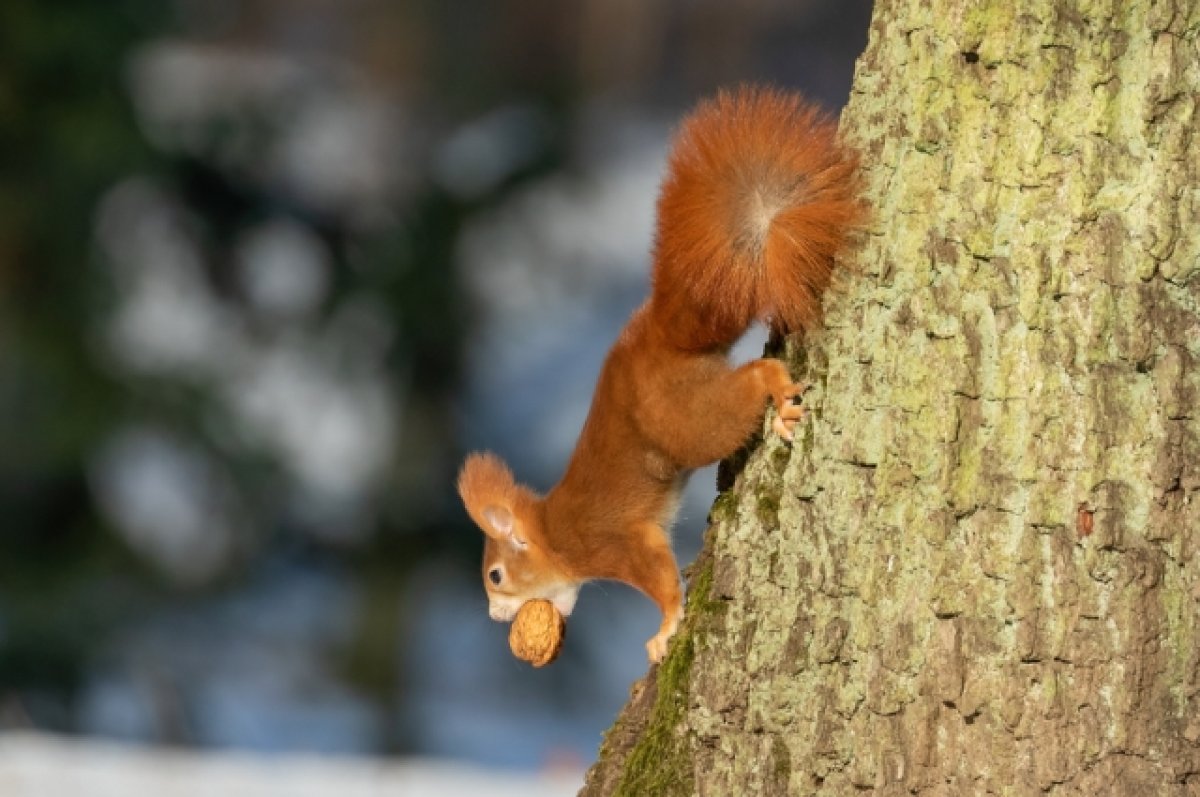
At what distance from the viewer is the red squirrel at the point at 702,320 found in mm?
1365

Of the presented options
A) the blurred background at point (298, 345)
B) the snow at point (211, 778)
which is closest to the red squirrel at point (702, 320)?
the snow at point (211, 778)

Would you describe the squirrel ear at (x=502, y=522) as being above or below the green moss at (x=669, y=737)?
above

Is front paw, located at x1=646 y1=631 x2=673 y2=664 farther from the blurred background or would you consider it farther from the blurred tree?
the blurred tree

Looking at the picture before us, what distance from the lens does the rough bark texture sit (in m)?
1.28

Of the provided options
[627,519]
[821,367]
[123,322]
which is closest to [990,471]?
[821,367]

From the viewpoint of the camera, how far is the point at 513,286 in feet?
16.8

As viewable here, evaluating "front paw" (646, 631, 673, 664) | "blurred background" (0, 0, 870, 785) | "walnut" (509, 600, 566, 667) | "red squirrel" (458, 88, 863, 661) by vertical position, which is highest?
"blurred background" (0, 0, 870, 785)

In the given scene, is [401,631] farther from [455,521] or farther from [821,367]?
[821,367]

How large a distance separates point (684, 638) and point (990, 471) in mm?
359

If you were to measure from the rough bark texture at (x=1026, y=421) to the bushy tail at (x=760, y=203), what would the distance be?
0.15ft

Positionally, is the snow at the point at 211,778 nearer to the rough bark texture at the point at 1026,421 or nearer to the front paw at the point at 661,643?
the front paw at the point at 661,643

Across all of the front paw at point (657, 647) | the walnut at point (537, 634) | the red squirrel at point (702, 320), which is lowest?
the front paw at point (657, 647)

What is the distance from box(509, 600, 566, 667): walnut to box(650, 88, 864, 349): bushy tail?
0.54m

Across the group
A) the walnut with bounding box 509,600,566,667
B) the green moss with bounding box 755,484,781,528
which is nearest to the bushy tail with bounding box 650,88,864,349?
the green moss with bounding box 755,484,781,528
